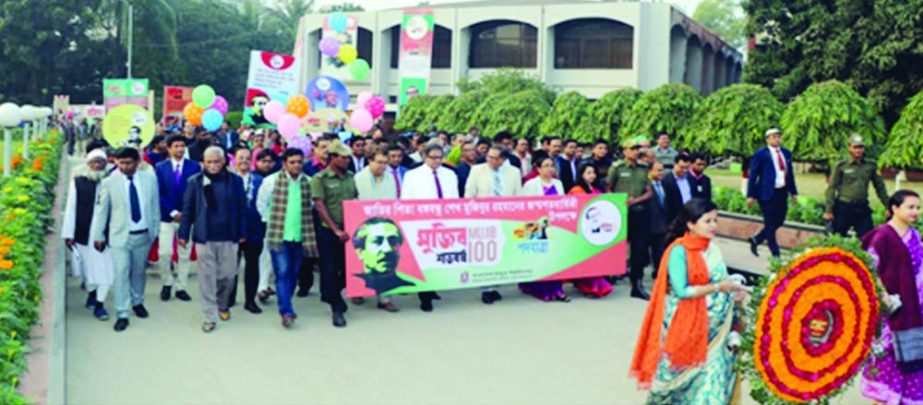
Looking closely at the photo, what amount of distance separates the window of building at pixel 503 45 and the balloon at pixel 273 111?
100 feet

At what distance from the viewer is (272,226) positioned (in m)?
8.43

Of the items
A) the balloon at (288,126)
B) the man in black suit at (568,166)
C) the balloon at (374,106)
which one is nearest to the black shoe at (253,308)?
the man in black suit at (568,166)

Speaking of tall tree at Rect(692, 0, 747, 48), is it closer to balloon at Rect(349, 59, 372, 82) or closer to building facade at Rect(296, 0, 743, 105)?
building facade at Rect(296, 0, 743, 105)

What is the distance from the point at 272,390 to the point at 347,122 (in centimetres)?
1197

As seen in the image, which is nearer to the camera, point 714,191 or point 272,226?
point 272,226

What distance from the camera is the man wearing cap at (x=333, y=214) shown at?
28.1 ft

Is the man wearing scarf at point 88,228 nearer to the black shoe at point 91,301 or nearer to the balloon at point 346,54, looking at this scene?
the black shoe at point 91,301

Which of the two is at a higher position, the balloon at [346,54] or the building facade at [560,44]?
the building facade at [560,44]

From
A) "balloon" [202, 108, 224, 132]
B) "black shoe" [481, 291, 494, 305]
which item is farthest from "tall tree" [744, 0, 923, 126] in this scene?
"black shoe" [481, 291, 494, 305]

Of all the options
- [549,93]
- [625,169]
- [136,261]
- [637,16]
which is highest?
[637,16]

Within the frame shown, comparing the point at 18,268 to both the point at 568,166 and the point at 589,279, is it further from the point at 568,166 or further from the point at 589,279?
the point at 568,166

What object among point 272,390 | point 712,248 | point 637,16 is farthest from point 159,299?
A: point 637,16

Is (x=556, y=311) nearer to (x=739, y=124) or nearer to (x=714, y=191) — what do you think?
(x=714, y=191)

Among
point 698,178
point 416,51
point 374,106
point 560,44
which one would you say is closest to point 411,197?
point 698,178
